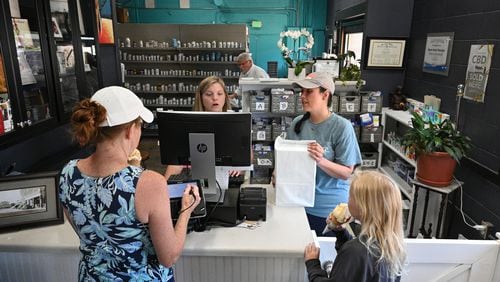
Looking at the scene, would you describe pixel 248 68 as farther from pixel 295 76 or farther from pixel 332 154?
pixel 332 154

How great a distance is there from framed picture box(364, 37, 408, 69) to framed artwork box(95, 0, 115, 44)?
125 inches

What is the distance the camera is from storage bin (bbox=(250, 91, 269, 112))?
3936 millimetres

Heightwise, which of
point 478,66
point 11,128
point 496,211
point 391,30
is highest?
point 391,30

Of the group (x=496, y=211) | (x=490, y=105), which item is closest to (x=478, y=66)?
(x=490, y=105)

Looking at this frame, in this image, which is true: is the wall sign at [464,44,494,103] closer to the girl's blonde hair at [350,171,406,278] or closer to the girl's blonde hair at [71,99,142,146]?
the girl's blonde hair at [350,171,406,278]

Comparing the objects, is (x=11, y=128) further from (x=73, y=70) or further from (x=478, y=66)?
(x=478, y=66)

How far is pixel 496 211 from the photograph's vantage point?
2615 mm

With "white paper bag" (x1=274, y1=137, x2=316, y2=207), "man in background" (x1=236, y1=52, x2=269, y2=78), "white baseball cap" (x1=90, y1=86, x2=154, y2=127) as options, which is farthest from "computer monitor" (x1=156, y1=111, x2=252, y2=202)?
"man in background" (x1=236, y1=52, x2=269, y2=78)

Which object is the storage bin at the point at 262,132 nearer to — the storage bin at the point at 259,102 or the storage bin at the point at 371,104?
the storage bin at the point at 259,102

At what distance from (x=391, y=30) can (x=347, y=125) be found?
113 inches

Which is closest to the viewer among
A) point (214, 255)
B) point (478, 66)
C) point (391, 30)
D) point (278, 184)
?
point (214, 255)

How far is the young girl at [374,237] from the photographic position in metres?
1.23

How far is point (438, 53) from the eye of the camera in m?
3.53

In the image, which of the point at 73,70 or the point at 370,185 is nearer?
the point at 370,185
